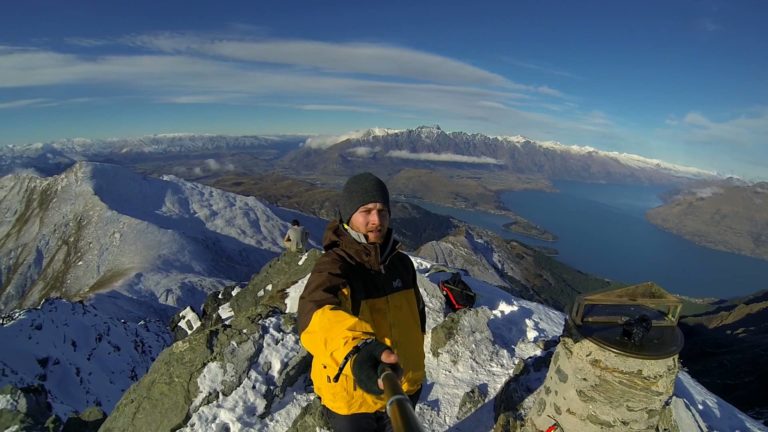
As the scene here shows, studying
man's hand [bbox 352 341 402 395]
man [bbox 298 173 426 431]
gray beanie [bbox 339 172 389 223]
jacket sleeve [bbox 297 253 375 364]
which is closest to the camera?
man's hand [bbox 352 341 402 395]

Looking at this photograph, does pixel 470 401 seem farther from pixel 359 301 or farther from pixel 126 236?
pixel 126 236

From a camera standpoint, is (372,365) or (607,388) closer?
(372,365)

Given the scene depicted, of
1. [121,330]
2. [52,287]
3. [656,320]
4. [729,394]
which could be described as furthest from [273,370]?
[52,287]

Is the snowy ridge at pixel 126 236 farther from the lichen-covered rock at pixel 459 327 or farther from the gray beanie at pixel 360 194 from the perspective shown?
the gray beanie at pixel 360 194

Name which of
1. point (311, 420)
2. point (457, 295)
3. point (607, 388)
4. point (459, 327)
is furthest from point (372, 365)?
point (457, 295)

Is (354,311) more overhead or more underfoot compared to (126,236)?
Answer: more overhead

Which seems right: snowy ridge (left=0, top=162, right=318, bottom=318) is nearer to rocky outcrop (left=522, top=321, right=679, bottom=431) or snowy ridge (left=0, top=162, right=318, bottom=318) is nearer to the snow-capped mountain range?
the snow-capped mountain range

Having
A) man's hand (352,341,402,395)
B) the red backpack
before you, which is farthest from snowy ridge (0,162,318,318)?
man's hand (352,341,402,395)

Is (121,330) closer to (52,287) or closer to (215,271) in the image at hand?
(215,271)

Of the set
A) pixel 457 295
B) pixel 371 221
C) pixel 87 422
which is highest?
pixel 371 221
